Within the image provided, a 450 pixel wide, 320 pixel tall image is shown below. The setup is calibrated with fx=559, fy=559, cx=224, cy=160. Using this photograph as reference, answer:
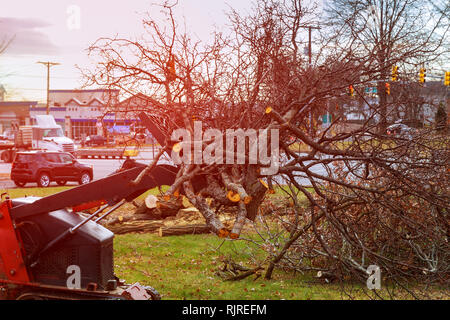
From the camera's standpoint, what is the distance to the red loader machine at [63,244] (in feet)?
21.4

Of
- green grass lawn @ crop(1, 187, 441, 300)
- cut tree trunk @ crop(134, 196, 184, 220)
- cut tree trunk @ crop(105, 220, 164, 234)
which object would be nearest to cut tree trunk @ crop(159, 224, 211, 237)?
green grass lawn @ crop(1, 187, 441, 300)

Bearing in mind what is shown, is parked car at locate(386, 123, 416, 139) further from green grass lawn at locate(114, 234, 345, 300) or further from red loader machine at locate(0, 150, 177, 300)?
red loader machine at locate(0, 150, 177, 300)

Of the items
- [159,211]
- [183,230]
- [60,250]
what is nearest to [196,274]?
[183,230]

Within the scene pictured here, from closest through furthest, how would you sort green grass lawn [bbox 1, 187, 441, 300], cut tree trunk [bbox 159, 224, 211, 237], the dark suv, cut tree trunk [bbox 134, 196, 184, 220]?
green grass lawn [bbox 1, 187, 441, 300], cut tree trunk [bbox 159, 224, 211, 237], cut tree trunk [bbox 134, 196, 184, 220], the dark suv

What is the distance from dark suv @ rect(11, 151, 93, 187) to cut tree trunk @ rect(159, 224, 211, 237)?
12.1 meters

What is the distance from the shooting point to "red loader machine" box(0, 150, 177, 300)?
6.52m

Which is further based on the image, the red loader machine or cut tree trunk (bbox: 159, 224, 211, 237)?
cut tree trunk (bbox: 159, 224, 211, 237)

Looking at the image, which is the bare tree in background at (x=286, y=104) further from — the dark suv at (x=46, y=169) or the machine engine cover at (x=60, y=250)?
the dark suv at (x=46, y=169)

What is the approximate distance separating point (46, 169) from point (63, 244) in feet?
61.2

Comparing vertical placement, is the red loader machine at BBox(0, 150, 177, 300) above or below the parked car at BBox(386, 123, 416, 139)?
below

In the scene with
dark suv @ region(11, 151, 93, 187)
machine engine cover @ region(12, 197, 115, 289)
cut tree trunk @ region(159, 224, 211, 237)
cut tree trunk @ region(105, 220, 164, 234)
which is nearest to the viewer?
machine engine cover @ region(12, 197, 115, 289)

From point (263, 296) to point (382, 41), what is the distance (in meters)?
4.27

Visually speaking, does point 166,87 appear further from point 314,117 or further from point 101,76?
point 314,117

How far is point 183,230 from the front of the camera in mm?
13953
